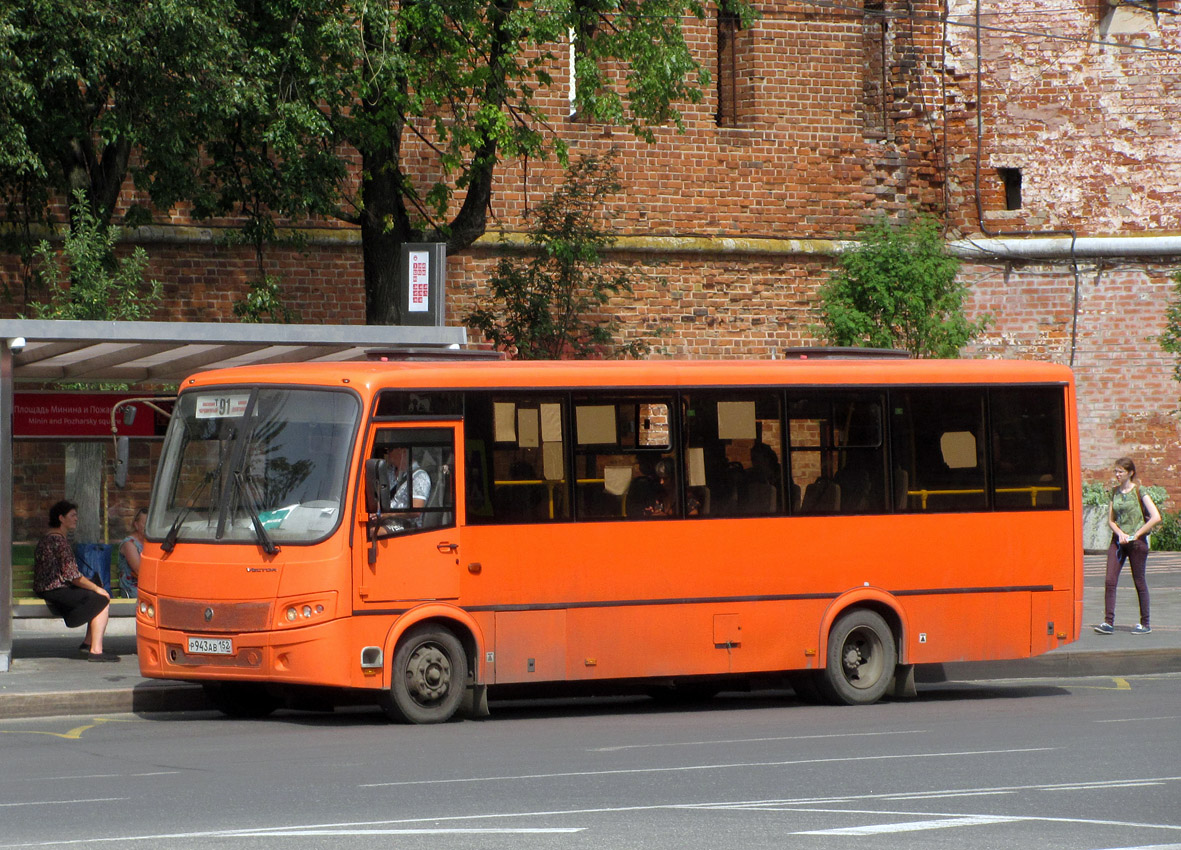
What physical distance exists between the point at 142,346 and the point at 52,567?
2.15 metres

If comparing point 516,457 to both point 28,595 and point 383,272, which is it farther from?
point 383,272

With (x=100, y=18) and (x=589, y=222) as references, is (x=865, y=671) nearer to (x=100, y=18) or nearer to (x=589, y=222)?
(x=100, y=18)

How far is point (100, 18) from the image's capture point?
16297 millimetres

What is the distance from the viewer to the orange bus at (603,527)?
39.5 feet

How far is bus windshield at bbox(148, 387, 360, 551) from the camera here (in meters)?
12.0

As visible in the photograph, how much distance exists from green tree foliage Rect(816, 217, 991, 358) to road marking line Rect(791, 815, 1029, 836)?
1757 cm

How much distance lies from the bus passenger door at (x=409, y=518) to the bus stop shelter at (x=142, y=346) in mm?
1200

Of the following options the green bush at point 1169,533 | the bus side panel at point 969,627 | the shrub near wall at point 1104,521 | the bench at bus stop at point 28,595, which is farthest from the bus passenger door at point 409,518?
the green bush at point 1169,533

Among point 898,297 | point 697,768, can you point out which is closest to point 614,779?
point 697,768

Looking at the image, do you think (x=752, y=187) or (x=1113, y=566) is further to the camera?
(x=752, y=187)

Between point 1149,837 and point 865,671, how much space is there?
628 centimetres

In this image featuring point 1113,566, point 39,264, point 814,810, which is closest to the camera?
point 814,810

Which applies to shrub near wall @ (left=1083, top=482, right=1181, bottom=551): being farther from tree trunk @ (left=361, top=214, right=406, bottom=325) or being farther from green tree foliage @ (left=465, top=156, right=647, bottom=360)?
tree trunk @ (left=361, top=214, right=406, bottom=325)

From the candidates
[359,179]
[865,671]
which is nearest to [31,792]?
[865,671]
